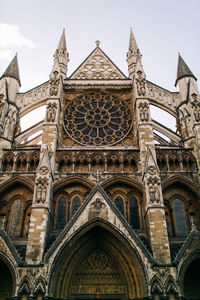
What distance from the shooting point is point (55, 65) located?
861 inches

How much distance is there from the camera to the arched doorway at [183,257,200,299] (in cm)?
1476

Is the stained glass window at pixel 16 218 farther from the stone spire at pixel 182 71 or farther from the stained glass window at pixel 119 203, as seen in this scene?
the stone spire at pixel 182 71

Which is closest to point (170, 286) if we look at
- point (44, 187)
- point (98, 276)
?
point (98, 276)

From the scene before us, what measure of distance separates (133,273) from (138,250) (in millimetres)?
1411

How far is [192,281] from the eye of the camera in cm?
1517

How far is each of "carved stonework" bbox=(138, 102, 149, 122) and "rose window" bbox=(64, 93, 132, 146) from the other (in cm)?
153

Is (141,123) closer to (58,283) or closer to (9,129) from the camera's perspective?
(9,129)

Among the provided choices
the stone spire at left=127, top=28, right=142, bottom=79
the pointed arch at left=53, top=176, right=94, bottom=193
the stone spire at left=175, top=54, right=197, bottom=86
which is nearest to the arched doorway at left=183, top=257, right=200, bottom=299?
the pointed arch at left=53, top=176, right=94, bottom=193

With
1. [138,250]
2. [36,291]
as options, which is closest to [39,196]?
[36,291]

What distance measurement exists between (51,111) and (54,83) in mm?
2609

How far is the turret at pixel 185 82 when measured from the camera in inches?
823

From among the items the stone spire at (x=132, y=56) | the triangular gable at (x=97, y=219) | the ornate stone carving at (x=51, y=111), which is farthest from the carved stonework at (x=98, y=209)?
the stone spire at (x=132, y=56)

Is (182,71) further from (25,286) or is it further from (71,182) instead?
Answer: (25,286)

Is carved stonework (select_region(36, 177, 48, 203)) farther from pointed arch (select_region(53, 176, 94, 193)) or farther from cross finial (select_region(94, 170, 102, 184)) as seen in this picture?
cross finial (select_region(94, 170, 102, 184))
